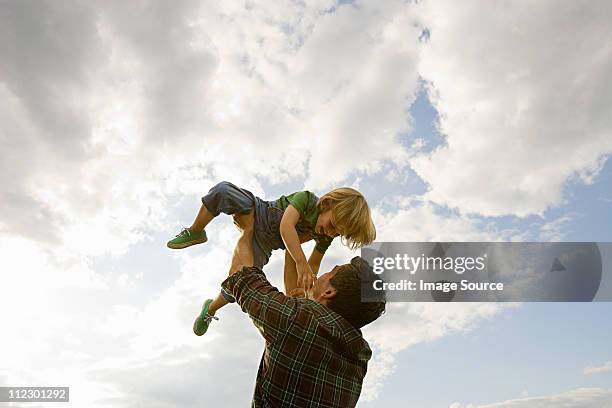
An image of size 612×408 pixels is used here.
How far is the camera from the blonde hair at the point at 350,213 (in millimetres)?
5441

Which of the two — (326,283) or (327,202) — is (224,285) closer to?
(326,283)

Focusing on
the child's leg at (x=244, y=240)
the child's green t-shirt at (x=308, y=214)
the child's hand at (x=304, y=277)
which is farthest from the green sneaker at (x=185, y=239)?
the child's hand at (x=304, y=277)

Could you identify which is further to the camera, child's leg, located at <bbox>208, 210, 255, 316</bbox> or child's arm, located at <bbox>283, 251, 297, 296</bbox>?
child's arm, located at <bbox>283, 251, 297, 296</bbox>

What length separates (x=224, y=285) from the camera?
306cm

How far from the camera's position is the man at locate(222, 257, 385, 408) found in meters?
2.90

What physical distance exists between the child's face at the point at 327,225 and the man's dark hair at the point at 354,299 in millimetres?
2358

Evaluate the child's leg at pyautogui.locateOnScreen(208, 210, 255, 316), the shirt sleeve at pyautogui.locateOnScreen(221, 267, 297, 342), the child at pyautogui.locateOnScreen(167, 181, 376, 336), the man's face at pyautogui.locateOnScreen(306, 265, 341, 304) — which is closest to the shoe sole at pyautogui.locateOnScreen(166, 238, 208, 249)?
the child at pyautogui.locateOnScreen(167, 181, 376, 336)

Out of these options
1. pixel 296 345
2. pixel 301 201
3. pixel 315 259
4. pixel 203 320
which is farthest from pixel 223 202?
pixel 296 345

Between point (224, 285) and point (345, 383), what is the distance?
902 millimetres

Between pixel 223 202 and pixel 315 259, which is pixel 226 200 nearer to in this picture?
pixel 223 202

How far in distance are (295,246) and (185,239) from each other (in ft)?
5.75

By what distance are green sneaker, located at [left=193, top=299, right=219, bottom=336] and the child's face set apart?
1.94 meters

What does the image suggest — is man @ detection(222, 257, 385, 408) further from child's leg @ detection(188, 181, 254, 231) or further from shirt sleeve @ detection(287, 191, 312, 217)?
child's leg @ detection(188, 181, 254, 231)

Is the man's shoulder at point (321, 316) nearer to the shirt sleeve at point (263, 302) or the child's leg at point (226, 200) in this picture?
the shirt sleeve at point (263, 302)
